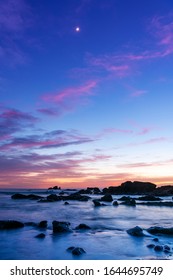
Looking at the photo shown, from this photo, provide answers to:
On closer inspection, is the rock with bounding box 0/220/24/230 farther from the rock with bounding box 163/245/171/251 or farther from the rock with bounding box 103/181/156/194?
the rock with bounding box 103/181/156/194

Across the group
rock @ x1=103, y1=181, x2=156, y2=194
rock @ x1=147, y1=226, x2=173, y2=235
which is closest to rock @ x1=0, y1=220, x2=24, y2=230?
rock @ x1=147, y1=226, x2=173, y2=235

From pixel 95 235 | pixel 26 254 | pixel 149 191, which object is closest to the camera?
pixel 26 254

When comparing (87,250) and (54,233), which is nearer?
(87,250)

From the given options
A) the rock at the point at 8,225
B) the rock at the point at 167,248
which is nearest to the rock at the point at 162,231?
the rock at the point at 167,248

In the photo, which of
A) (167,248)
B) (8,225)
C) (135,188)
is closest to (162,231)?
(167,248)

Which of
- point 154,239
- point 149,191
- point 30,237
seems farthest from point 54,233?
point 149,191

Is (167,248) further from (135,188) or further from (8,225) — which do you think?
(135,188)

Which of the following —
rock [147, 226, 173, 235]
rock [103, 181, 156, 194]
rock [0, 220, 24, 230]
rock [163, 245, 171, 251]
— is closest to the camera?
rock [163, 245, 171, 251]

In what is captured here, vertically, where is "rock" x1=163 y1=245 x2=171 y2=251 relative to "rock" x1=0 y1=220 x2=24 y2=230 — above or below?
below

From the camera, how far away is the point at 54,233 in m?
16.0

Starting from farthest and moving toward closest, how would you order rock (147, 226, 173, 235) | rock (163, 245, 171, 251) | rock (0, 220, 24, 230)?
rock (0, 220, 24, 230) < rock (147, 226, 173, 235) < rock (163, 245, 171, 251)
